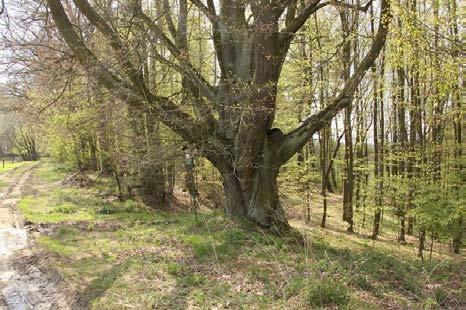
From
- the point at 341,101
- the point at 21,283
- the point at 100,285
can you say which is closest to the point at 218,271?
the point at 100,285

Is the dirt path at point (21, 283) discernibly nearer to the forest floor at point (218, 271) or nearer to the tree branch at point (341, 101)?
the forest floor at point (218, 271)

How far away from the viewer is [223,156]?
10.2m

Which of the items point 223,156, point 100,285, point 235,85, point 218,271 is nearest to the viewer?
point 100,285

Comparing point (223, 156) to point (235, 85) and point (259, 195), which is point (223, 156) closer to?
point (259, 195)

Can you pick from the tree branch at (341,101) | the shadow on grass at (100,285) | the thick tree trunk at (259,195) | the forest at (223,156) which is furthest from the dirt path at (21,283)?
the tree branch at (341,101)

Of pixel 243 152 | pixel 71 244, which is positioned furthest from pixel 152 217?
pixel 243 152

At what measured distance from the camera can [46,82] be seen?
9.48 m

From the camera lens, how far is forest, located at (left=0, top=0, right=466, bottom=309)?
20.0ft

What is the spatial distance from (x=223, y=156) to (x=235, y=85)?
178cm

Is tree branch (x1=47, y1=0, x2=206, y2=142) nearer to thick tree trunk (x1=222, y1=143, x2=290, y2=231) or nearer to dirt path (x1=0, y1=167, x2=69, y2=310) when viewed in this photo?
thick tree trunk (x1=222, y1=143, x2=290, y2=231)

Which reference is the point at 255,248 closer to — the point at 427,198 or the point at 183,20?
the point at 427,198

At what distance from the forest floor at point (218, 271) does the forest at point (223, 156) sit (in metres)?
0.04

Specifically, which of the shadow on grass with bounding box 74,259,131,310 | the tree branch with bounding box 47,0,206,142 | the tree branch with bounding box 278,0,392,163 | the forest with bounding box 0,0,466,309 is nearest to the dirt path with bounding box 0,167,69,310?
the forest with bounding box 0,0,466,309

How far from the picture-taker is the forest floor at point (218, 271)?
5336 millimetres
